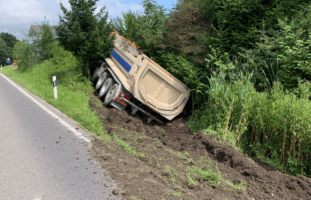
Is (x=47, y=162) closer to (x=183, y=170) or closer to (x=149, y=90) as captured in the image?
(x=183, y=170)

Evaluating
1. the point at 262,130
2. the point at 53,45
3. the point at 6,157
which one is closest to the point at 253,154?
the point at 262,130

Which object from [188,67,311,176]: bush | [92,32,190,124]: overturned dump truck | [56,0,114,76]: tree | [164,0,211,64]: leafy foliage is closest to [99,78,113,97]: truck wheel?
[92,32,190,124]: overturned dump truck

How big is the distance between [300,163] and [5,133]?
722 cm


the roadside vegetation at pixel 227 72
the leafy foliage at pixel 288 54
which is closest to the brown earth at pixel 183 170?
the roadside vegetation at pixel 227 72

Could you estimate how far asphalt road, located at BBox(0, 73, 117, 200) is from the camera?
3486mm

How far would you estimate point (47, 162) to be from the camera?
14.4 ft

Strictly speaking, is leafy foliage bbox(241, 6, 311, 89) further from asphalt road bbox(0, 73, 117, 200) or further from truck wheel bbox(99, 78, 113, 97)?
truck wheel bbox(99, 78, 113, 97)

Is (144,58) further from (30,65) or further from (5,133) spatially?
(30,65)

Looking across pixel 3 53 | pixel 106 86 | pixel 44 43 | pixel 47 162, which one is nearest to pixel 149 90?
pixel 106 86

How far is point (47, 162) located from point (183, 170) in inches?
108

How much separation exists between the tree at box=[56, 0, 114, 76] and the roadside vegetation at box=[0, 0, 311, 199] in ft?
0.17

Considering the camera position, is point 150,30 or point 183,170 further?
point 150,30

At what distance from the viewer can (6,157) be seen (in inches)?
178

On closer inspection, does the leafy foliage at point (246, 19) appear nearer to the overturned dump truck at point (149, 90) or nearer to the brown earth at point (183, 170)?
the overturned dump truck at point (149, 90)
